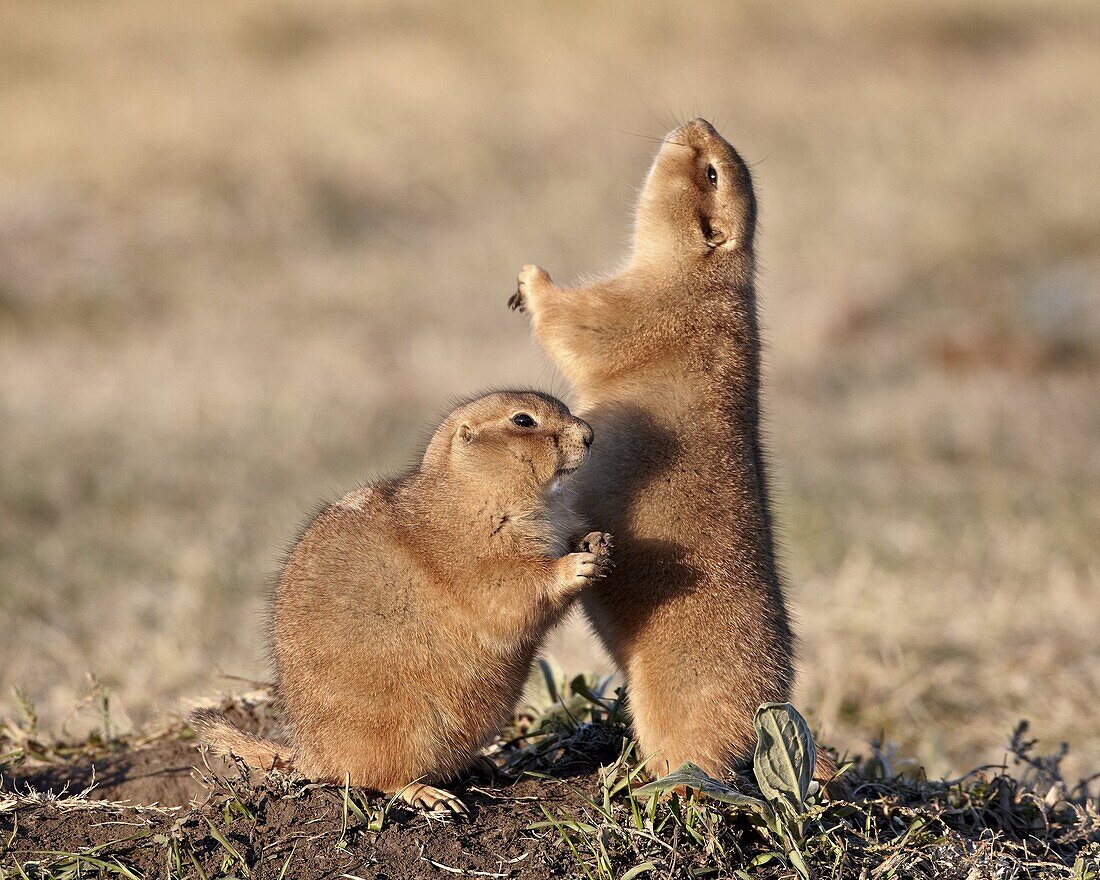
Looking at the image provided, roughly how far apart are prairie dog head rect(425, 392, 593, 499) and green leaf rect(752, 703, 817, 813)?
81 cm

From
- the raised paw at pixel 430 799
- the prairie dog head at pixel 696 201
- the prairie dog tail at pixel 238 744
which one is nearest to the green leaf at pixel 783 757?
the raised paw at pixel 430 799

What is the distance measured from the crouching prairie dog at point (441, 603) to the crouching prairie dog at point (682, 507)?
0.22m

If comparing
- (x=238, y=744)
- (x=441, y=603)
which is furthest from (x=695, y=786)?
(x=238, y=744)

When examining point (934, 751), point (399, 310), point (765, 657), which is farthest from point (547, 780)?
point (399, 310)

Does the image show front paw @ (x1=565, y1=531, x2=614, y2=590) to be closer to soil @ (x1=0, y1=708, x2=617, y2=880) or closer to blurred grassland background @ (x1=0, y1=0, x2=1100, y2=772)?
soil @ (x1=0, y1=708, x2=617, y2=880)

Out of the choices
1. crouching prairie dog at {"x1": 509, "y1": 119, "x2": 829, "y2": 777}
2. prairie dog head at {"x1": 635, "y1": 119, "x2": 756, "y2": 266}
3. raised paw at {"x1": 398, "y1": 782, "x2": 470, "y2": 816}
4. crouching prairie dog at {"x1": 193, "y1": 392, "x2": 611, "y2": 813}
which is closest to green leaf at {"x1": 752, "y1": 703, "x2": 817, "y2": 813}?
crouching prairie dog at {"x1": 509, "y1": 119, "x2": 829, "y2": 777}

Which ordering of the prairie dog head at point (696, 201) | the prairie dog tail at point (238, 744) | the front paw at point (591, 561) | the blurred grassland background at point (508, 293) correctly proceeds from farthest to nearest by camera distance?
the blurred grassland background at point (508, 293) → the prairie dog head at point (696, 201) → the prairie dog tail at point (238, 744) → the front paw at point (591, 561)

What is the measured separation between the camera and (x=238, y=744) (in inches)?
150

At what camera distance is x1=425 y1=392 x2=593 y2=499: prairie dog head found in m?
3.34

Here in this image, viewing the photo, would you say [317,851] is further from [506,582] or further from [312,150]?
[312,150]

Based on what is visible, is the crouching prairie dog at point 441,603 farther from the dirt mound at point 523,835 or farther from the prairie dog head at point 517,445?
the dirt mound at point 523,835

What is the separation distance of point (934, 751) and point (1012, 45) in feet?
80.8

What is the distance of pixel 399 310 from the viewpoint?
15.4 metres

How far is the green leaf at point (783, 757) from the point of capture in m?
3.35
